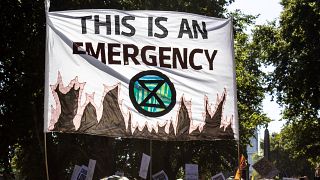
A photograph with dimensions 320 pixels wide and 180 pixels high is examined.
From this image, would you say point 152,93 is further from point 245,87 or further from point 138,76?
point 245,87

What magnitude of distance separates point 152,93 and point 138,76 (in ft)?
1.06

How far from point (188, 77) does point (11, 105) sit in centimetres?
1166

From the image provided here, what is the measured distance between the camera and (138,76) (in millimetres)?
8008

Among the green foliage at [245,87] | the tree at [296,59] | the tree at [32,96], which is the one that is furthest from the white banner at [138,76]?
the green foliage at [245,87]

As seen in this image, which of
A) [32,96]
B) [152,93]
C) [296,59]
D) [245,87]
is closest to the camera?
[152,93]

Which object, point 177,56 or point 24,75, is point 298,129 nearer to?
point 24,75

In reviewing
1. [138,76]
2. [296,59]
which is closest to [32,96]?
[138,76]

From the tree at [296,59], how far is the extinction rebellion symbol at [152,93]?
21.0m

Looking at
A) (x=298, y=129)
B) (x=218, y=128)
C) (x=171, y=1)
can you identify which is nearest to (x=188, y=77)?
(x=218, y=128)

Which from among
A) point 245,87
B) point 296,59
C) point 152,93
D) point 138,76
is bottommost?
point 245,87

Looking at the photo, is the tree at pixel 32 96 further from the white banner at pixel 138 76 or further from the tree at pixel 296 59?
the white banner at pixel 138 76

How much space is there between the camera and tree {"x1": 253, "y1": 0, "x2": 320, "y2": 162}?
2809 centimetres

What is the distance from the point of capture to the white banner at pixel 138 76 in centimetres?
773

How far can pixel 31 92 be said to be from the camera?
18672 millimetres
